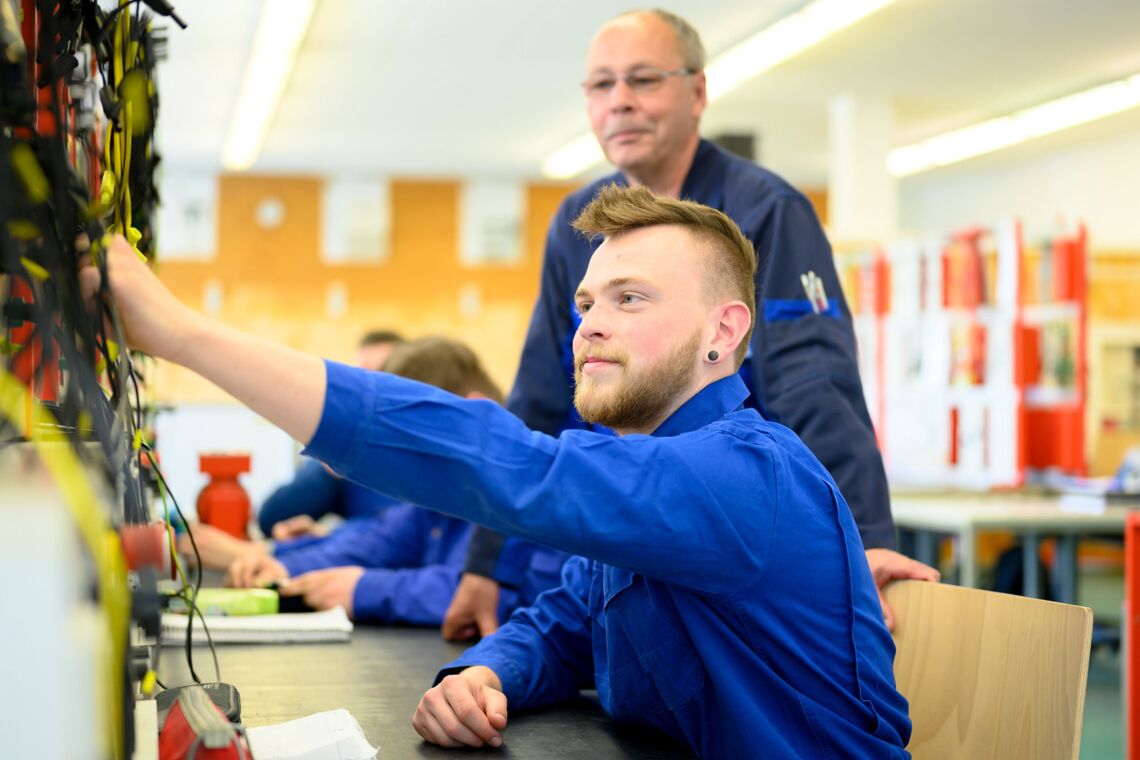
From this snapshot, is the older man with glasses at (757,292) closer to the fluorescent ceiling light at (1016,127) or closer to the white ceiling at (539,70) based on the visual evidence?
the white ceiling at (539,70)

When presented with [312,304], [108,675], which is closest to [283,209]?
[312,304]

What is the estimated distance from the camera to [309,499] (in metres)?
3.78

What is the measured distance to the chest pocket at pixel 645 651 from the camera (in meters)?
1.22

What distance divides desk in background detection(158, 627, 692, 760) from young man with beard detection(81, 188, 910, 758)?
30mm

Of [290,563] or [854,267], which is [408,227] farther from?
[290,563]

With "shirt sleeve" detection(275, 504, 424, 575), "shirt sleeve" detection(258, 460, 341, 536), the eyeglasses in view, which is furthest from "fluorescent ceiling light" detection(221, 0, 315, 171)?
the eyeglasses

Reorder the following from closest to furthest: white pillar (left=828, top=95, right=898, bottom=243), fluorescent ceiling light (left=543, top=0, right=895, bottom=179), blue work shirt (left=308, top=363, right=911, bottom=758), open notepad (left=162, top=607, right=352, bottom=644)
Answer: blue work shirt (left=308, top=363, right=911, bottom=758), open notepad (left=162, top=607, right=352, bottom=644), fluorescent ceiling light (left=543, top=0, right=895, bottom=179), white pillar (left=828, top=95, right=898, bottom=243)

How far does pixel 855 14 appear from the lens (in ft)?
20.5

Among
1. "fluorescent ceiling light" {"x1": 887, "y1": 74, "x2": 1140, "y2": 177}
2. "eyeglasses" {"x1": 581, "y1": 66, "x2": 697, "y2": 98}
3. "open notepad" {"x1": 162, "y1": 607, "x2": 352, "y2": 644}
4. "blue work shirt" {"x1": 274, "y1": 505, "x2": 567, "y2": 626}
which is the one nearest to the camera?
"open notepad" {"x1": 162, "y1": 607, "x2": 352, "y2": 644}

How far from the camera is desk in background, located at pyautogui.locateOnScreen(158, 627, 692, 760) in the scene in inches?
47.5

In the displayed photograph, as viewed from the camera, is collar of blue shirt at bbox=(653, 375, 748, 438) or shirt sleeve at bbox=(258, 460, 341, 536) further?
shirt sleeve at bbox=(258, 460, 341, 536)

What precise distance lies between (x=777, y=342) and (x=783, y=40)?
17.1 feet

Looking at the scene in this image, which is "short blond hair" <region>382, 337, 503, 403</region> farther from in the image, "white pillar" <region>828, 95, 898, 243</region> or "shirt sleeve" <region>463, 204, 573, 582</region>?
"white pillar" <region>828, 95, 898, 243</region>

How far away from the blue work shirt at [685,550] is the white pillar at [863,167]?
24.5ft
